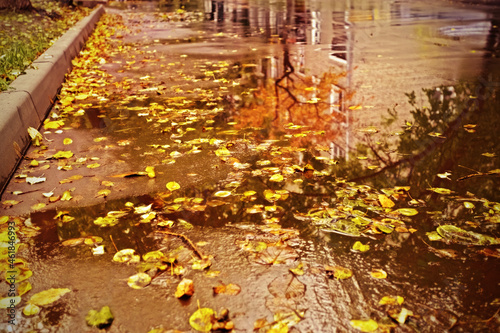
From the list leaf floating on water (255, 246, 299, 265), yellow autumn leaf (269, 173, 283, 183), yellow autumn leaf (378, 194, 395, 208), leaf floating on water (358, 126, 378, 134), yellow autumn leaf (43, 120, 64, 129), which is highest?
yellow autumn leaf (43, 120, 64, 129)

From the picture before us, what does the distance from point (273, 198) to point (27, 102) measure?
2843mm

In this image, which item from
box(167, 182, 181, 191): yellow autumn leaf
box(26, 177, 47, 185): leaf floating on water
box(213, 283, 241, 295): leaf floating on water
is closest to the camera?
box(213, 283, 241, 295): leaf floating on water

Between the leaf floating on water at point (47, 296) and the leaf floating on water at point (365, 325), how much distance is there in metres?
1.45

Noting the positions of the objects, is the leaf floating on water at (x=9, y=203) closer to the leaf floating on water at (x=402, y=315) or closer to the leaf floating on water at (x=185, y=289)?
the leaf floating on water at (x=185, y=289)

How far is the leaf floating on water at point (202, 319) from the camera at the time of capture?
1.96 m

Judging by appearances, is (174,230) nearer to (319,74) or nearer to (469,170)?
(469,170)

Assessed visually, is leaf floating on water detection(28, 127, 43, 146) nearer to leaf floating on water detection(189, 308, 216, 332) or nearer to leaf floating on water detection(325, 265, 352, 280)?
leaf floating on water detection(189, 308, 216, 332)

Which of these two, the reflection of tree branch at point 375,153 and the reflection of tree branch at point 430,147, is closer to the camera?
the reflection of tree branch at point 430,147

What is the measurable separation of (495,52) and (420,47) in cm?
128

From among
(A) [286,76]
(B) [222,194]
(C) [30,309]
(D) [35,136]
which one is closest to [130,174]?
(B) [222,194]

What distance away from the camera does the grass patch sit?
559 cm

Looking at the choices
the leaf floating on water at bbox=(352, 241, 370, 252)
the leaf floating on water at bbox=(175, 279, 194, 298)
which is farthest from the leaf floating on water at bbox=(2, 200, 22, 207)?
the leaf floating on water at bbox=(352, 241, 370, 252)

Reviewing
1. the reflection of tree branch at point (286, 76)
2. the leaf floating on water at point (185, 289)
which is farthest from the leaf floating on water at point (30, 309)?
the reflection of tree branch at point (286, 76)

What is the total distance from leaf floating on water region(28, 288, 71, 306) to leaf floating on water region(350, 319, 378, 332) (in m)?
1.45
